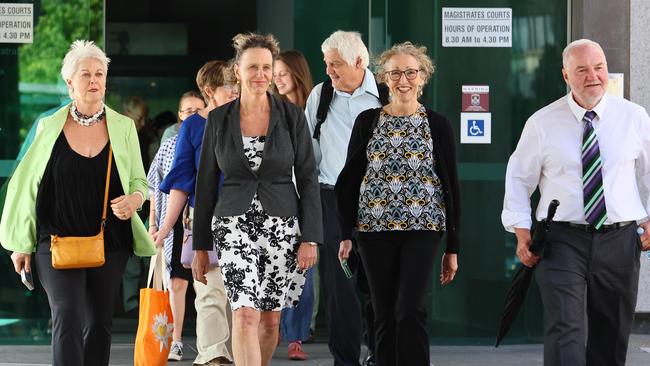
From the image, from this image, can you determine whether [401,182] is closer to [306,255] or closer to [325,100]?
[306,255]

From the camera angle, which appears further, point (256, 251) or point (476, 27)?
point (476, 27)

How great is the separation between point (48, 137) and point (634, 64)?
5443mm

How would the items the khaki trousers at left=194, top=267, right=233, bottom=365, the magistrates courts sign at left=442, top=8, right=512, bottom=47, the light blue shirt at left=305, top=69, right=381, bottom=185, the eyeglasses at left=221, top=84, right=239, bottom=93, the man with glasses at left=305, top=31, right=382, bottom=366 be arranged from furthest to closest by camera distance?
1. the magistrates courts sign at left=442, top=8, right=512, bottom=47
2. the khaki trousers at left=194, top=267, right=233, bottom=365
3. the eyeglasses at left=221, top=84, right=239, bottom=93
4. the light blue shirt at left=305, top=69, right=381, bottom=185
5. the man with glasses at left=305, top=31, right=382, bottom=366

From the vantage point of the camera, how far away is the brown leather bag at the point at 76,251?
7160 mm

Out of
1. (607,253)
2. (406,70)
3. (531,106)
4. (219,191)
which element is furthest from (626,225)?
(531,106)

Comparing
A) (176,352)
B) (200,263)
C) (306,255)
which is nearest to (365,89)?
(306,255)

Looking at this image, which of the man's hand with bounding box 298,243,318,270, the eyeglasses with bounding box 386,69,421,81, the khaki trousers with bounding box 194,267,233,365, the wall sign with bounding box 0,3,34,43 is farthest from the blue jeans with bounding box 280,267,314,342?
the wall sign with bounding box 0,3,34,43

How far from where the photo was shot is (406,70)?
7.77m

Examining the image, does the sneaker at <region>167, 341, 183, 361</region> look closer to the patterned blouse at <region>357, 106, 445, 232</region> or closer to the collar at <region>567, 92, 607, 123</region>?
the patterned blouse at <region>357, 106, 445, 232</region>

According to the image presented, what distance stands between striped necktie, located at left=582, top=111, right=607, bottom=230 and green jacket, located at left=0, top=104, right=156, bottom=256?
89.4 inches

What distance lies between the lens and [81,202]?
734 cm

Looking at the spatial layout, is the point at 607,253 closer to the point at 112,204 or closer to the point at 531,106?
the point at 112,204

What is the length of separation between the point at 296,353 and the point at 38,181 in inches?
133

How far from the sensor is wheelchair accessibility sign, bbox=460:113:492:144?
36.2 ft
